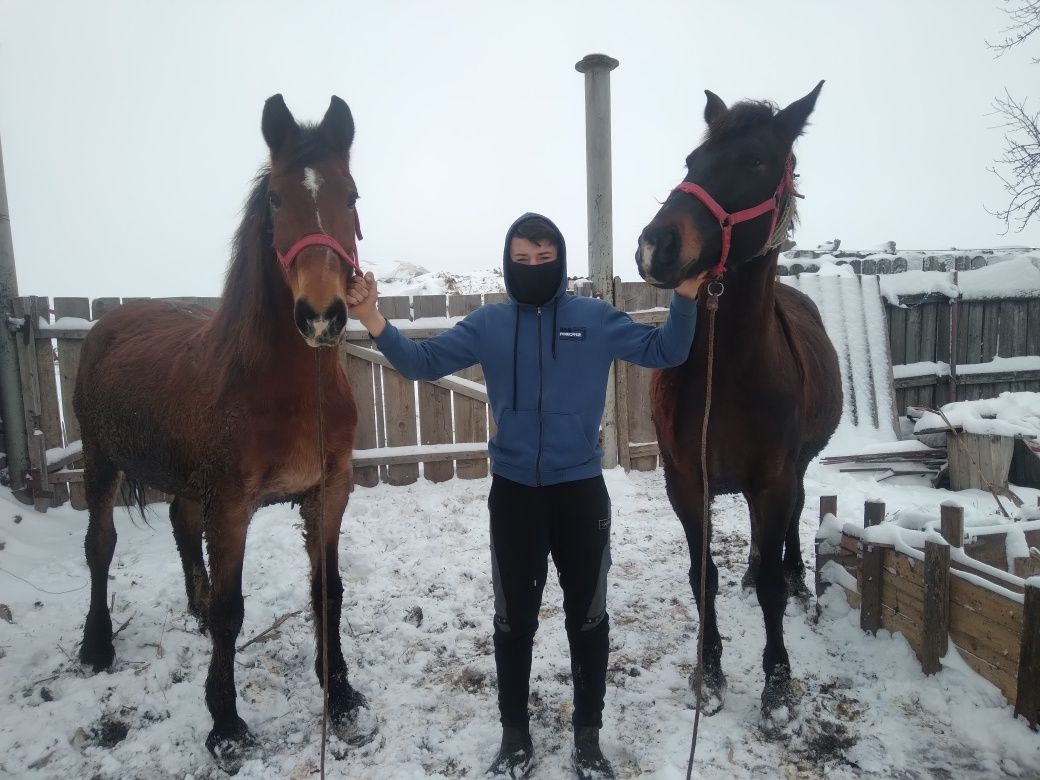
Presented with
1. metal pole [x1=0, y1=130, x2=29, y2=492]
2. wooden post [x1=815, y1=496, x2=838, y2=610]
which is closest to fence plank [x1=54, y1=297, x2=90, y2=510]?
metal pole [x1=0, y1=130, x2=29, y2=492]

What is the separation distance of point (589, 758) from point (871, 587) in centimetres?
181

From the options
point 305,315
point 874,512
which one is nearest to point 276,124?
point 305,315

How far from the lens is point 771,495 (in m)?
2.63

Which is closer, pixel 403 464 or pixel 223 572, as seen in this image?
pixel 223 572

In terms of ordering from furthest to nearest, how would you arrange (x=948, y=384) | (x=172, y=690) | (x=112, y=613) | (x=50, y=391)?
1. (x=948, y=384)
2. (x=50, y=391)
3. (x=112, y=613)
4. (x=172, y=690)

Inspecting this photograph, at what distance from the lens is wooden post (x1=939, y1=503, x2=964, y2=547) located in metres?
2.77

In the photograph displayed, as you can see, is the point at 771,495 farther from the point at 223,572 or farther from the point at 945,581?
the point at 223,572

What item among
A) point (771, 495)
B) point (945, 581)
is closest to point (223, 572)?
point (771, 495)

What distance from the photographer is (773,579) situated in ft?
8.87

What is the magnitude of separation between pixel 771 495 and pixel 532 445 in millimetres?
1239

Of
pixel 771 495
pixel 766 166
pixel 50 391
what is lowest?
pixel 771 495

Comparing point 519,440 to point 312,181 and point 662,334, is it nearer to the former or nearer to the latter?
point 662,334

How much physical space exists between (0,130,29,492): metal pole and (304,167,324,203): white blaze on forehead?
4.59m

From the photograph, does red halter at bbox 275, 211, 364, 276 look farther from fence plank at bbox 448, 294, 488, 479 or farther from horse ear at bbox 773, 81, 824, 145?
fence plank at bbox 448, 294, 488, 479
